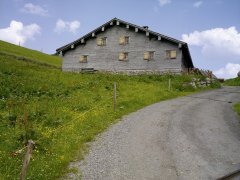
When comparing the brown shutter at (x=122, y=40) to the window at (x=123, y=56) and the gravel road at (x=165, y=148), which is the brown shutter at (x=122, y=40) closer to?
the window at (x=123, y=56)

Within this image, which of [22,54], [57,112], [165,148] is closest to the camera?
[165,148]

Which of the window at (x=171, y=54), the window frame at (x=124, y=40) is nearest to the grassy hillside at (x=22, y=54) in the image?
the window frame at (x=124, y=40)

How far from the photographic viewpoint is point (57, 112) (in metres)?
18.6

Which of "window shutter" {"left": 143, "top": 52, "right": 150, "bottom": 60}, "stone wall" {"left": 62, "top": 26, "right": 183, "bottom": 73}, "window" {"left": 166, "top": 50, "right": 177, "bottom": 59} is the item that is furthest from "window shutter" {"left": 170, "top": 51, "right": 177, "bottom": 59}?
"window shutter" {"left": 143, "top": 52, "right": 150, "bottom": 60}

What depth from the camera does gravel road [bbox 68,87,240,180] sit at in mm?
11031

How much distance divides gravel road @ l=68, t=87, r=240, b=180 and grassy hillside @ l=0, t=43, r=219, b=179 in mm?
878

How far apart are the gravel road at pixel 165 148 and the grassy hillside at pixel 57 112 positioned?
0.88m

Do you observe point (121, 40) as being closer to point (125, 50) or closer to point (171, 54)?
point (125, 50)

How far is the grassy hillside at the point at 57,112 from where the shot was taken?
1138 centimetres

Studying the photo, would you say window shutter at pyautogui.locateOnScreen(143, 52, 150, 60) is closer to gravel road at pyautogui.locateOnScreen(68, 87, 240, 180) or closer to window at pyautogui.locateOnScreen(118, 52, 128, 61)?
window at pyautogui.locateOnScreen(118, 52, 128, 61)

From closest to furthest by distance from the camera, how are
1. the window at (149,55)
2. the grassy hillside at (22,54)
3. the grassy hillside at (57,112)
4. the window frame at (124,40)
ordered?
the grassy hillside at (57,112) < the window at (149,55) < the window frame at (124,40) < the grassy hillside at (22,54)

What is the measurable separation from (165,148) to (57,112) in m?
7.62

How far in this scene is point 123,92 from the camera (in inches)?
1032

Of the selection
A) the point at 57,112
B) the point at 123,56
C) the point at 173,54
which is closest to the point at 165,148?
the point at 57,112
